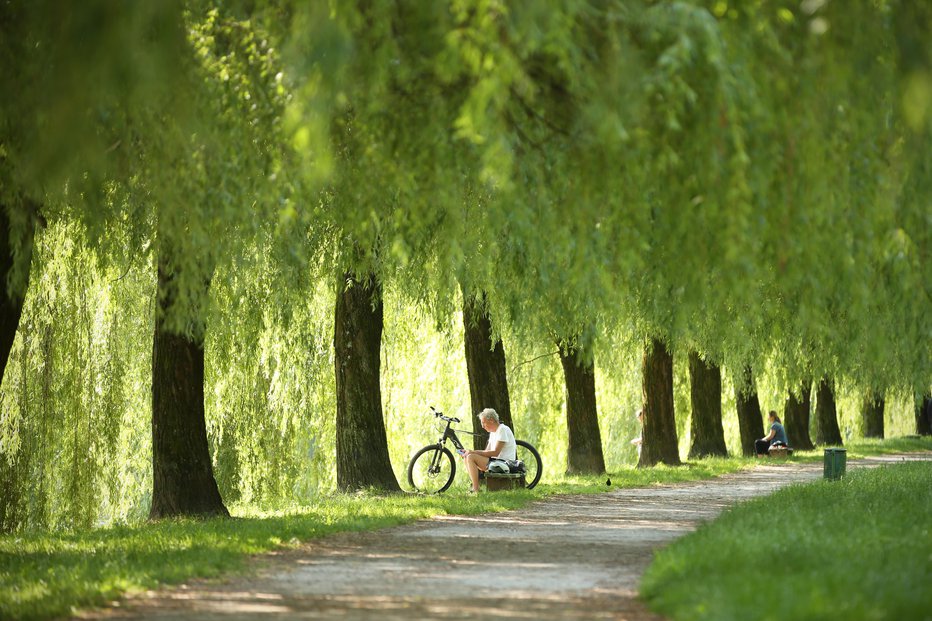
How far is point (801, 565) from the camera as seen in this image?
8.91m

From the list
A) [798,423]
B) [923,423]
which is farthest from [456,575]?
[923,423]

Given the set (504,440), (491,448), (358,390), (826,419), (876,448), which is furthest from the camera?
(826,419)

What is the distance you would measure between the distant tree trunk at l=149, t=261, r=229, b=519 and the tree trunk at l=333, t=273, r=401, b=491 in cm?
306

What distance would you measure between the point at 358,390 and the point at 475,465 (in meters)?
2.03

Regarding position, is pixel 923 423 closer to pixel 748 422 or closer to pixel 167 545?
pixel 748 422

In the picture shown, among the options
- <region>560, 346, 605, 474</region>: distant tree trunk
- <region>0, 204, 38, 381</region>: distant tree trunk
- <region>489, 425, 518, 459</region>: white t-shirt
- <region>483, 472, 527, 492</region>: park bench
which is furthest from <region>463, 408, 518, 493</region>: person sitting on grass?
<region>0, 204, 38, 381</region>: distant tree trunk

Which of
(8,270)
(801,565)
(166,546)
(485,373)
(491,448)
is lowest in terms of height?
(801,565)

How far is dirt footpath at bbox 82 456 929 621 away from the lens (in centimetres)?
781

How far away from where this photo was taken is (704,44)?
6.83m

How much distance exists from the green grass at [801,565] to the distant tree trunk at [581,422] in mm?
8891

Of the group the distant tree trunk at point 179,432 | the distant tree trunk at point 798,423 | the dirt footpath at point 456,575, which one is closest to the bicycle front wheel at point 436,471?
the dirt footpath at point 456,575

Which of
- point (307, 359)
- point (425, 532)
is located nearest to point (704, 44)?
point (425, 532)

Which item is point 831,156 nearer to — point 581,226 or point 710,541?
point 581,226

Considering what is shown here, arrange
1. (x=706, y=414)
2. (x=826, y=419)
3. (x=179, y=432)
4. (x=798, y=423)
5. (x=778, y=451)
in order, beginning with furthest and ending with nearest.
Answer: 1. (x=826, y=419)
2. (x=798, y=423)
3. (x=778, y=451)
4. (x=706, y=414)
5. (x=179, y=432)
